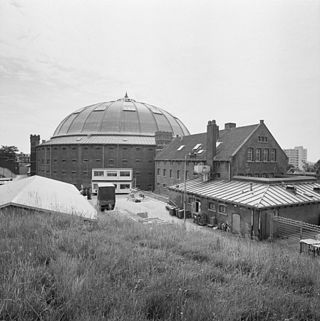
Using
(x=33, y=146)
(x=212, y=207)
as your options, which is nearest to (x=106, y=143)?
(x=33, y=146)

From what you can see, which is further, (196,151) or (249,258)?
(196,151)

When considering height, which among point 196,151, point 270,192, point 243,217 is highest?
point 196,151

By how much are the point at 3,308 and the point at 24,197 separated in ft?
37.9

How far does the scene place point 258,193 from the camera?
2059 cm

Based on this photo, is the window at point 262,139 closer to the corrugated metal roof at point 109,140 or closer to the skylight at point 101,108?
the corrugated metal roof at point 109,140

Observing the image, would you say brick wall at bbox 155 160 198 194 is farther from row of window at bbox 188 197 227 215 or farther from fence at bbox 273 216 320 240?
fence at bbox 273 216 320 240

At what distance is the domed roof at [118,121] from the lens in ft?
188

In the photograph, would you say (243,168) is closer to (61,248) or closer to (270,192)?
(270,192)

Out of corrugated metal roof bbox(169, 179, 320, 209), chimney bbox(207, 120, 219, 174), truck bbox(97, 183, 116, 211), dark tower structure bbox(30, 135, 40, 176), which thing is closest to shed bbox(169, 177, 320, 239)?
corrugated metal roof bbox(169, 179, 320, 209)

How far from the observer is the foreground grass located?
9.02 ft

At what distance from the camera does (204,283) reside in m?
3.77

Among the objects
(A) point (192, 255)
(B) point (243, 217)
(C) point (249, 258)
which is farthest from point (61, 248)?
(B) point (243, 217)

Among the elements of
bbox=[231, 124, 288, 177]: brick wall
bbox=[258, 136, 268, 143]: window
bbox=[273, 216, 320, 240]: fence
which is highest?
bbox=[258, 136, 268, 143]: window

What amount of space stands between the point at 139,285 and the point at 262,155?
3015 centimetres
